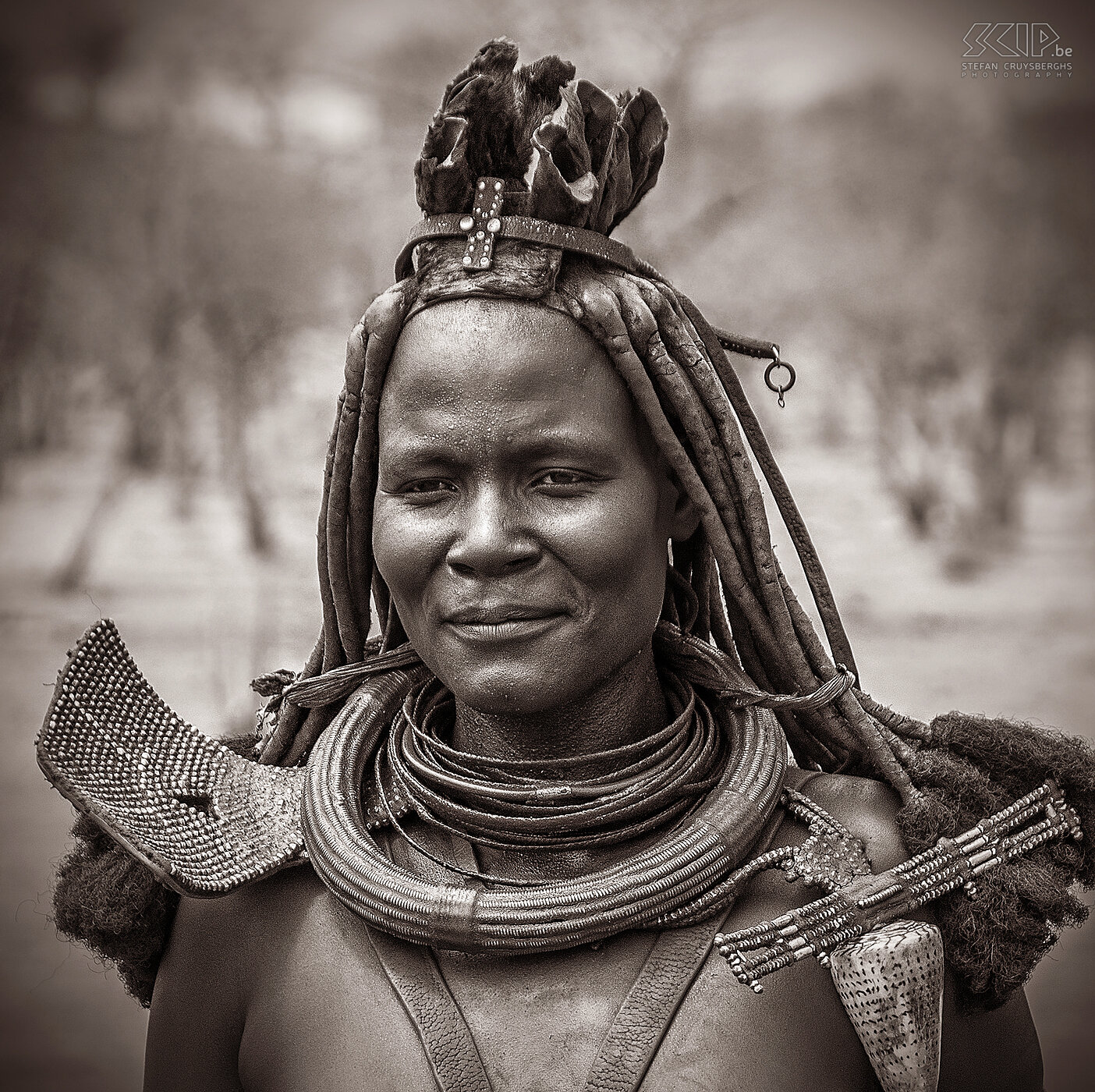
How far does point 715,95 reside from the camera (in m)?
4.28

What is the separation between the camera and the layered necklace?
1.71 metres

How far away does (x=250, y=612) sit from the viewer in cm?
436

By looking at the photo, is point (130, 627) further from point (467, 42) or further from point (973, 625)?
point (973, 625)

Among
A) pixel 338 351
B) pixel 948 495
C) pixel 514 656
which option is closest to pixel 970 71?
pixel 948 495

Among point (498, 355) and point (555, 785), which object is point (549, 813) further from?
point (498, 355)

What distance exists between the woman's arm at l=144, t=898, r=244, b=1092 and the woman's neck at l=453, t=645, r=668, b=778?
44 centimetres

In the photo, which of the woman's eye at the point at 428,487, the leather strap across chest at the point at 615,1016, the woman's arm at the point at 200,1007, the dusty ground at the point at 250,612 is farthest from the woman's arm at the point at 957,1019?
the dusty ground at the point at 250,612

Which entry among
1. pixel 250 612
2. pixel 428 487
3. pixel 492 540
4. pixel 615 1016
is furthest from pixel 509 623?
pixel 250 612

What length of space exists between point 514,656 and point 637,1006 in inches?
18.0

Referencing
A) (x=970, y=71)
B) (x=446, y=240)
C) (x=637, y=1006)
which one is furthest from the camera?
(x=970, y=71)

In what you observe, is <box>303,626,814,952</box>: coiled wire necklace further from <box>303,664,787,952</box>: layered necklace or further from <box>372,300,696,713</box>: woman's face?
<box>372,300,696,713</box>: woman's face

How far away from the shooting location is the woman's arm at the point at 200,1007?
1927mm

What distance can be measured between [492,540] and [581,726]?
1.08 feet

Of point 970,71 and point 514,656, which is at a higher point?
point 970,71
